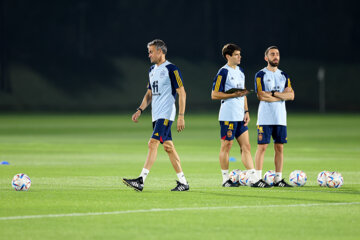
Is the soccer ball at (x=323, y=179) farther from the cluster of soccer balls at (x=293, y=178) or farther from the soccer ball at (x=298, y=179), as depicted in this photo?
the soccer ball at (x=298, y=179)

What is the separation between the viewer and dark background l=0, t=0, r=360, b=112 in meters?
91.1

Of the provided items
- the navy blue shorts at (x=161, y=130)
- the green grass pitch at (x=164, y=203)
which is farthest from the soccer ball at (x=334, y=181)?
the navy blue shorts at (x=161, y=130)

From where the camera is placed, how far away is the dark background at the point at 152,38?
91125 millimetres

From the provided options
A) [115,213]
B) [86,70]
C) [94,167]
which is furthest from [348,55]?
[115,213]

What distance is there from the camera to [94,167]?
1889cm

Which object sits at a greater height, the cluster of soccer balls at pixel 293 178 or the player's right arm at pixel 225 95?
the player's right arm at pixel 225 95

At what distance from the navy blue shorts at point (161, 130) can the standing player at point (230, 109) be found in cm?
111

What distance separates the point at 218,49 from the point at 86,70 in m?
20.2

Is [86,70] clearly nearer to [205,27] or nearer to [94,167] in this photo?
[205,27]

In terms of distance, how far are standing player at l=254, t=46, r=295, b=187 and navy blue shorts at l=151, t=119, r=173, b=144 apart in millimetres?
1935

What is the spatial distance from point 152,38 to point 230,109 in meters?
93.1

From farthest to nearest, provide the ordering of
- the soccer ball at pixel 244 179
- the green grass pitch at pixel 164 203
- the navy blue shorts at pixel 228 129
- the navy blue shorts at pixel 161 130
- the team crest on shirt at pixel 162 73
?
the soccer ball at pixel 244 179, the navy blue shorts at pixel 228 129, the team crest on shirt at pixel 162 73, the navy blue shorts at pixel 161 130, the green grass pitch at pixel 164 203

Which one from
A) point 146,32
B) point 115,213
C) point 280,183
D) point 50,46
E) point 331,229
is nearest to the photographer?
point 331,229

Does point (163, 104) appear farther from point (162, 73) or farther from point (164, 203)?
point (164, 203)
